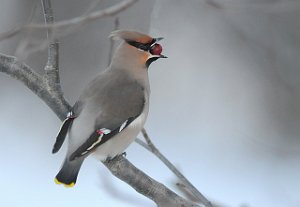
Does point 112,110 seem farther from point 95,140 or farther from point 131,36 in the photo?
point 131,36

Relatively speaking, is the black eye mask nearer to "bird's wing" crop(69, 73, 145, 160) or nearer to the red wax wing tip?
the red wax wing tip

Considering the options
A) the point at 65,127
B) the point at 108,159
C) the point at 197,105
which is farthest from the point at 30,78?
the point at 197,105

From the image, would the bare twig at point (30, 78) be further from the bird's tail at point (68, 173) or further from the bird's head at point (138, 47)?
the bird's head at point (138, 47)

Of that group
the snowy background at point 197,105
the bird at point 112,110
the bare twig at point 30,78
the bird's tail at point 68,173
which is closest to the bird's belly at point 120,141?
the bird at point 112,110

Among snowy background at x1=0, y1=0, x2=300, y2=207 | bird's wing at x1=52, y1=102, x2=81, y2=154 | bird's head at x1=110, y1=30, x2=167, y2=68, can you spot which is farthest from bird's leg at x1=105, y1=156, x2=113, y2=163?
snowy background at x1=0, y1=0, x2=300, y2=207

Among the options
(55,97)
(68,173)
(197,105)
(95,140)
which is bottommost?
(197,105)

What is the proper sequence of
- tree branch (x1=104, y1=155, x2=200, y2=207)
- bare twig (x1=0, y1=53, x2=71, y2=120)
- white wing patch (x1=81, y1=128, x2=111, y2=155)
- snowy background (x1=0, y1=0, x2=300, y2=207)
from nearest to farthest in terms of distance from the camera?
tree branch (x1=104, y1=155, x2=200, y2=207)
bare twig (x1=0, y1=53, x2=71, y2=120)
white wing patch (x1=81, y1=128, x2=111, y2=155)
snowy background (x1=0, y1=0, x2=300, y2=207)

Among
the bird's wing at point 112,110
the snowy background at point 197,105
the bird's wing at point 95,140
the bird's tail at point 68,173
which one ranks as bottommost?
the snowy background at point 197,105

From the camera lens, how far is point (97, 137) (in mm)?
3303

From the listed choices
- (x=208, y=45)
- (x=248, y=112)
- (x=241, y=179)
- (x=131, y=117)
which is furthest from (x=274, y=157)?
(x=131, y=117)

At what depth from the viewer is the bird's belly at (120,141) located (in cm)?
336

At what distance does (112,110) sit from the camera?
3.40 meters

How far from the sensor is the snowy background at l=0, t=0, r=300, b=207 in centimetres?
545

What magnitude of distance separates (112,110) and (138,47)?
40 cm
